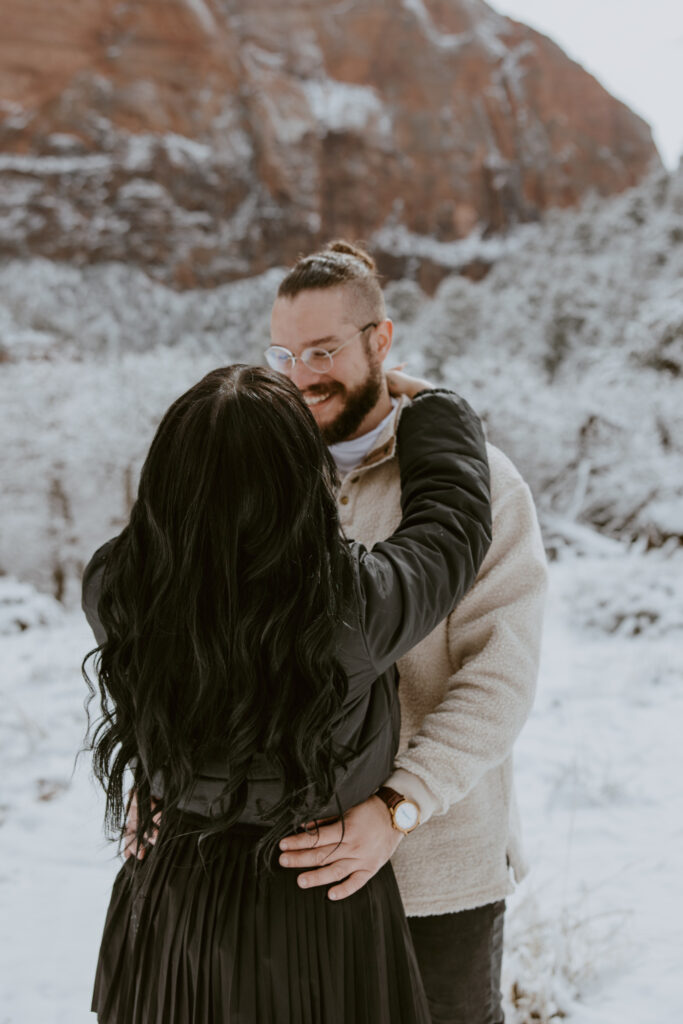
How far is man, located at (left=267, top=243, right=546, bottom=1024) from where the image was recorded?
1092mm

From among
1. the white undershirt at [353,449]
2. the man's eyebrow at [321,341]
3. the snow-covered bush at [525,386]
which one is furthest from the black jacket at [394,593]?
the snow-covered bush at [525,386]

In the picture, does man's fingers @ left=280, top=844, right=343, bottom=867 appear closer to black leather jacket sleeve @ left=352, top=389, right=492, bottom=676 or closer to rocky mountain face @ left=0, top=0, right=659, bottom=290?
black leather jacket sleeve @ left=352, top=389, right=492, bottom=676

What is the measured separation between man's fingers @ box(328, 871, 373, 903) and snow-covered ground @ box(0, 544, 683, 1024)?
1.43 meters

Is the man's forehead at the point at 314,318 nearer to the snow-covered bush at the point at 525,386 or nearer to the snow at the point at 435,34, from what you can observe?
the snow-covered bush at the point at 525,386

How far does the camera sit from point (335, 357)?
160cm

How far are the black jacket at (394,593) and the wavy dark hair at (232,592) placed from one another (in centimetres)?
3

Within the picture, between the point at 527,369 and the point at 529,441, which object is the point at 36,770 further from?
the point at 527,369

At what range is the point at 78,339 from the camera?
35.5 meters

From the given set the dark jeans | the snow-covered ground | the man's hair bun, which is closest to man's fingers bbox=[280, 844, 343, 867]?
the dark jeans

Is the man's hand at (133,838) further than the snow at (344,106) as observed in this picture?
No

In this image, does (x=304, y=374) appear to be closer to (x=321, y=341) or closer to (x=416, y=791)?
(x=321, y=341)

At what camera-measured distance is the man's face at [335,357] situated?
1.59 metres

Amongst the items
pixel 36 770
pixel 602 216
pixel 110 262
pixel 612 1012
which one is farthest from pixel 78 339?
pixel 612 1012

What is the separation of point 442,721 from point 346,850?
0.28 m
